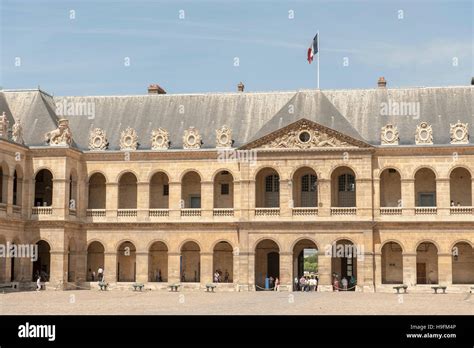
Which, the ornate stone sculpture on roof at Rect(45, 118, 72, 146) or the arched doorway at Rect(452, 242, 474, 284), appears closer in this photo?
the arched doorway at Rect(452, 242, 474, 284)

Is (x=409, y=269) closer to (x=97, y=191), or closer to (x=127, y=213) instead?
(x=127, y=213)

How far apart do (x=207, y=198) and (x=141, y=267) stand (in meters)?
6.62

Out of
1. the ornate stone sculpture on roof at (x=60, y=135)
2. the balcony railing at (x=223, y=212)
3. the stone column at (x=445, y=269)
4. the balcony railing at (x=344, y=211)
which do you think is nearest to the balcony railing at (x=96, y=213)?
the ornate stone sculpture on roof at (x=60, y=135)

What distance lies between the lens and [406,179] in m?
55.6

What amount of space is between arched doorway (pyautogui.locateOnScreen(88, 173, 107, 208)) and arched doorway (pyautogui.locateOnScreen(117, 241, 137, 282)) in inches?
139

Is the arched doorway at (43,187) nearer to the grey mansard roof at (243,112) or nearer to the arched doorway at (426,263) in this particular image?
the grey mansard roof at (243,112)

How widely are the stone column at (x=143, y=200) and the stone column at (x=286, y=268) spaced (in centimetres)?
1019

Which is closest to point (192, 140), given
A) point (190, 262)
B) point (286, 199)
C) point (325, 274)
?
point (286, 199)

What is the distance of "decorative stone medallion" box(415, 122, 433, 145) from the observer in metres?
55.5

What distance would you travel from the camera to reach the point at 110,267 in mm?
57781

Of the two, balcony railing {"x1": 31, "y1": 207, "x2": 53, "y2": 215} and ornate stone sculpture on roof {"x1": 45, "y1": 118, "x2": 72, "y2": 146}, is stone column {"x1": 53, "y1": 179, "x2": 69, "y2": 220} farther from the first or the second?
ornate stone sculpture on roof {"x1": 45, "y1": 118, "x2": 72, "y2": 146}

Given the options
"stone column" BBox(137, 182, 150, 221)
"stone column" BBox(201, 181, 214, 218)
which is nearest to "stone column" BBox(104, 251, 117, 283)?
"stone column" BBox(137, 182, 150, 221)

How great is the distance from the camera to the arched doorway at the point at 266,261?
5781 cm
